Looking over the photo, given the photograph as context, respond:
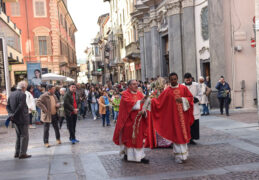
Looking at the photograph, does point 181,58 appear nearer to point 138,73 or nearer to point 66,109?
point 66,109

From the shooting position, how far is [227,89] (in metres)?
13.5

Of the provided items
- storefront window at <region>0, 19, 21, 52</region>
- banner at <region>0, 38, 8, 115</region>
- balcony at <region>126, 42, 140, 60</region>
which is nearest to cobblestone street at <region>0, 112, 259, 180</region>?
banner at <region>0, 38, 8, 115</region>

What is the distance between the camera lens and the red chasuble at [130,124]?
6.70 meters

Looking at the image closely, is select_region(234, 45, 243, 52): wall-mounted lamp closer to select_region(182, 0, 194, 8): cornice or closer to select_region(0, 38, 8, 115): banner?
select_region(182, 0, 194, 8): cornice

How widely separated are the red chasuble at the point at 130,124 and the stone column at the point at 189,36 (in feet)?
39.9

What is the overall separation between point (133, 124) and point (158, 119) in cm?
58

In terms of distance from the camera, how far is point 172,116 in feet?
22.3

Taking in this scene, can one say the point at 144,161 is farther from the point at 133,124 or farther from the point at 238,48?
the point at 238,48

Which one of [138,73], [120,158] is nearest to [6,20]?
[120,158]

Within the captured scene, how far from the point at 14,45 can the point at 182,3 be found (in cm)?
1158

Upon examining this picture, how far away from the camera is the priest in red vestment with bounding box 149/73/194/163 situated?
21.7ft

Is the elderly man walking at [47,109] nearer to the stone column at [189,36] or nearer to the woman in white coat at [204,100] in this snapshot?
the woman in white coat at [204,100]

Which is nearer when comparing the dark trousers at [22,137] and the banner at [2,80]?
the dark trousers at [22,137]

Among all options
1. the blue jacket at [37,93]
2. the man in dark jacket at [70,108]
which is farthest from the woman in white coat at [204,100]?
the blue jacket at [37,93]
